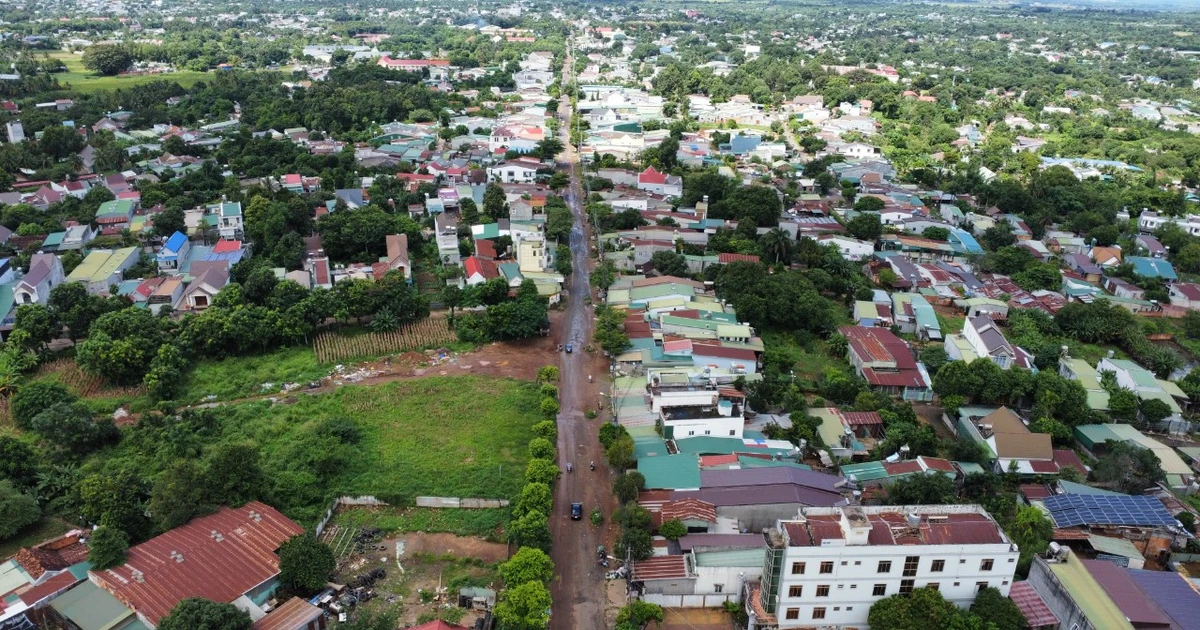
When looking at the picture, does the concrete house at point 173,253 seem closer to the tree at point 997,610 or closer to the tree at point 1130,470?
the tree at point 997,610

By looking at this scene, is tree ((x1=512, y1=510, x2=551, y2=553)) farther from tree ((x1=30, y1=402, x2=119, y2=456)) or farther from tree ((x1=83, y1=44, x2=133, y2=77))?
tree ((x1=83, y1=44, x2=133, y2=77))

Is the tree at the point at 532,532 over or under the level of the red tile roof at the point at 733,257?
under

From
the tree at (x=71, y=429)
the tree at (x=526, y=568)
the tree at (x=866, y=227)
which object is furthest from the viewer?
the tree at (x=866, y=227)

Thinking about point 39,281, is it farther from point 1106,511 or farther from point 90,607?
point 1106,511

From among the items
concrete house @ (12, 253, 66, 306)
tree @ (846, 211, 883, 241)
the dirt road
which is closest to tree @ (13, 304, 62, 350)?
concrete house @ (12, 253, 66, 306)

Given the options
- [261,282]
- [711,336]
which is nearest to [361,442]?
[261,282]

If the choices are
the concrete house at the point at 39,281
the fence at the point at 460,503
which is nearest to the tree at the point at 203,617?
the fence at the point at 460,503
